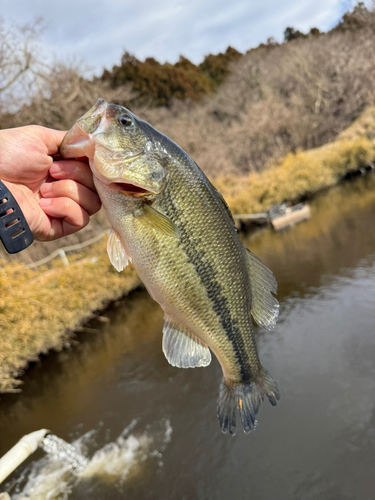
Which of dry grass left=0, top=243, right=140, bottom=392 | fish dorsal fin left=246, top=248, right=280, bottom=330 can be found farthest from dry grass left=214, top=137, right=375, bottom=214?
fish dorsal fin left=246, top=248, right=280, bottom=330

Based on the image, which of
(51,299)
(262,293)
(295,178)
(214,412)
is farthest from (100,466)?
(295,178)

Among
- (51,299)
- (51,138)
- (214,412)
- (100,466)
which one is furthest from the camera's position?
(51,299)

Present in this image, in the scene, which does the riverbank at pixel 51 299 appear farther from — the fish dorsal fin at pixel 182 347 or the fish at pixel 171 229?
the fish at pixel 171 229

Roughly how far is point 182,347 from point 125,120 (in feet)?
4.22

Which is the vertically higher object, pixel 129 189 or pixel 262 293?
pixel 129 189

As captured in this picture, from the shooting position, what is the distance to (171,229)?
188 centimetres

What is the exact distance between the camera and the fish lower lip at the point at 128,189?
1.91 meters

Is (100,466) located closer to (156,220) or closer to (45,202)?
(45,202)

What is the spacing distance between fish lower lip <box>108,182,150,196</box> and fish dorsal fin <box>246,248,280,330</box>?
2.27ft

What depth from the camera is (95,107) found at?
1972 millimetres

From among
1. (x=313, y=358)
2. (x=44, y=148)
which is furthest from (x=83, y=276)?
(x=44, y=148)

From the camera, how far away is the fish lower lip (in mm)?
1912

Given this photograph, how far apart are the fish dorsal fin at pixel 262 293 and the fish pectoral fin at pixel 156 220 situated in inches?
19.4

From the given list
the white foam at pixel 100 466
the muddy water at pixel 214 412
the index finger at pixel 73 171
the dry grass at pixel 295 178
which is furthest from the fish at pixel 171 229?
the dry grass at pixel 295 178
